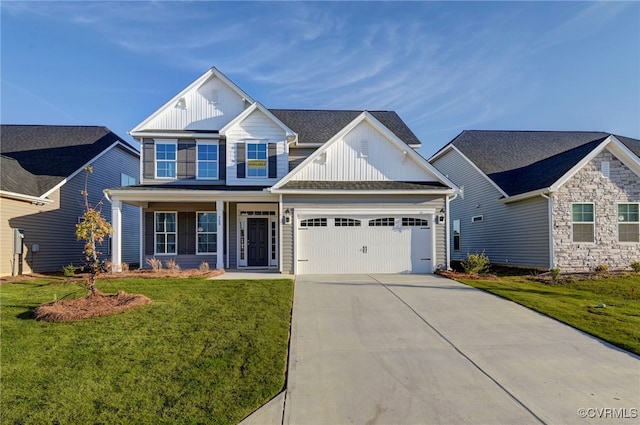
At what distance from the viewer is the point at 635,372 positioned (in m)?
5.62

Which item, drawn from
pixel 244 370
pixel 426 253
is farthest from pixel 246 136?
pixel 244 370

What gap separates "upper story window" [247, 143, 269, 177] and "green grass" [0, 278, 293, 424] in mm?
7900

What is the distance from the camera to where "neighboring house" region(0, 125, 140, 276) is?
14617 mm

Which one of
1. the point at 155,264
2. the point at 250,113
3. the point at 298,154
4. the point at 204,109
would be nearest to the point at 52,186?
the point at 155,264

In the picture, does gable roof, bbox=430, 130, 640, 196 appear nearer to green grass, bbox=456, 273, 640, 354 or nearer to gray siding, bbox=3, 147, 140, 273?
green grass, bbox=456, 273, 640, 354

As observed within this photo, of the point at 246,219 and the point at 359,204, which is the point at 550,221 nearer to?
the point at 359,204

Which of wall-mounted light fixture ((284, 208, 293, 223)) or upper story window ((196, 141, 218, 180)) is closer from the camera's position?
wall-mounted light fixture ((284, 208, 293, 223))

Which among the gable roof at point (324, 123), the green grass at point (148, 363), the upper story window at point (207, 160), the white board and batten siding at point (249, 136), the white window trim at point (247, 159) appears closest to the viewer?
the green grass at point (148, 363)

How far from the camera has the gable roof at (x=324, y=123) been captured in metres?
18.2

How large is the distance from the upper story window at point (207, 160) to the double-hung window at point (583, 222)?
13853 mm

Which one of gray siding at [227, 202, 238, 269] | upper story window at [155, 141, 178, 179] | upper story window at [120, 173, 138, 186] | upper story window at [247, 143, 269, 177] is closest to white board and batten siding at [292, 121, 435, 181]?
upper story window at [247, 143, 269, 177]

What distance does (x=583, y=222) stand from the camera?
1447 cm

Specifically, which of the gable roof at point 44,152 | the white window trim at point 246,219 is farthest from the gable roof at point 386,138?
the gable roof at point 44,152

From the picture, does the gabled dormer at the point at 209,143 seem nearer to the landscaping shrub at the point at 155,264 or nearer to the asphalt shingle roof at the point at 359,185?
the asphalt shingle roof at the point at 359,185
